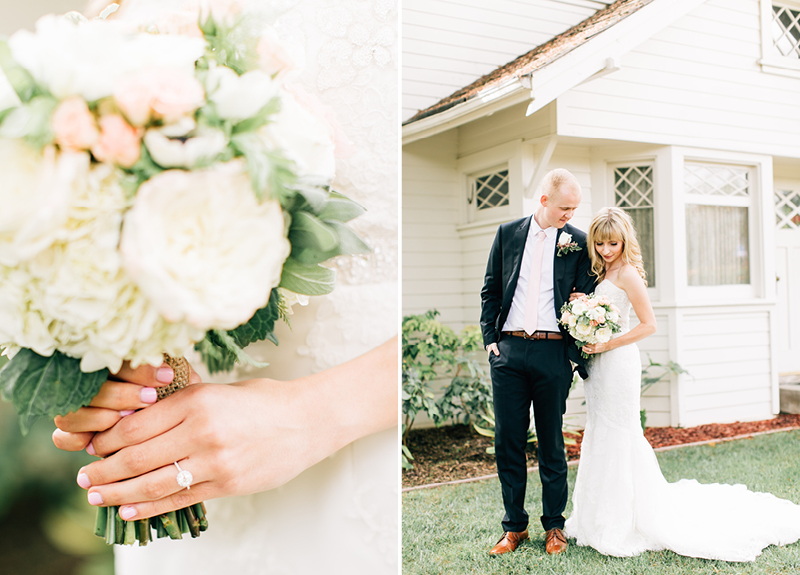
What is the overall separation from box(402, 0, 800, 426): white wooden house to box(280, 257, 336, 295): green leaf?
6.68 feet

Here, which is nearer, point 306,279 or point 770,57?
point 306,279

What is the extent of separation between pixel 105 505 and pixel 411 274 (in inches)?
95.0

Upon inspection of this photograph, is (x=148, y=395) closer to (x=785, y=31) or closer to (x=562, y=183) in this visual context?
(x=562, y=183)

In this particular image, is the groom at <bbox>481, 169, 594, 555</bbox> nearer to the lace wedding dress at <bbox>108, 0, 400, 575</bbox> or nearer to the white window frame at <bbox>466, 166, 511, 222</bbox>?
the white window frame at <bbox>466, 166, 511, 222</bbox>

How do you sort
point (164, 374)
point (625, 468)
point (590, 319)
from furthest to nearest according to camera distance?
point (625, 468), point (590, 319), point (164, 374)

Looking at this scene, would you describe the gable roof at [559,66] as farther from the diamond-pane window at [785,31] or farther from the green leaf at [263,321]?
the green leaf at [263,321]

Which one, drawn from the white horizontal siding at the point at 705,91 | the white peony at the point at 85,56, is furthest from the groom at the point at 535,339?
the white peony at the point at 85,56

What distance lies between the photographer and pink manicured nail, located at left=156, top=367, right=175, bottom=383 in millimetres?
652

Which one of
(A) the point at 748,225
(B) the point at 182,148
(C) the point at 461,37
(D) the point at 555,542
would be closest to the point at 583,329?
(D) the point at 555,542

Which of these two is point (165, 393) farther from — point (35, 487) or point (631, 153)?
point (631, 153)

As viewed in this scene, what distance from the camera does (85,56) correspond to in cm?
46

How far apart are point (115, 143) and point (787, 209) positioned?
4.30 m

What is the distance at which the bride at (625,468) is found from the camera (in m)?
1.95

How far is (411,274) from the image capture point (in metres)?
3.03
